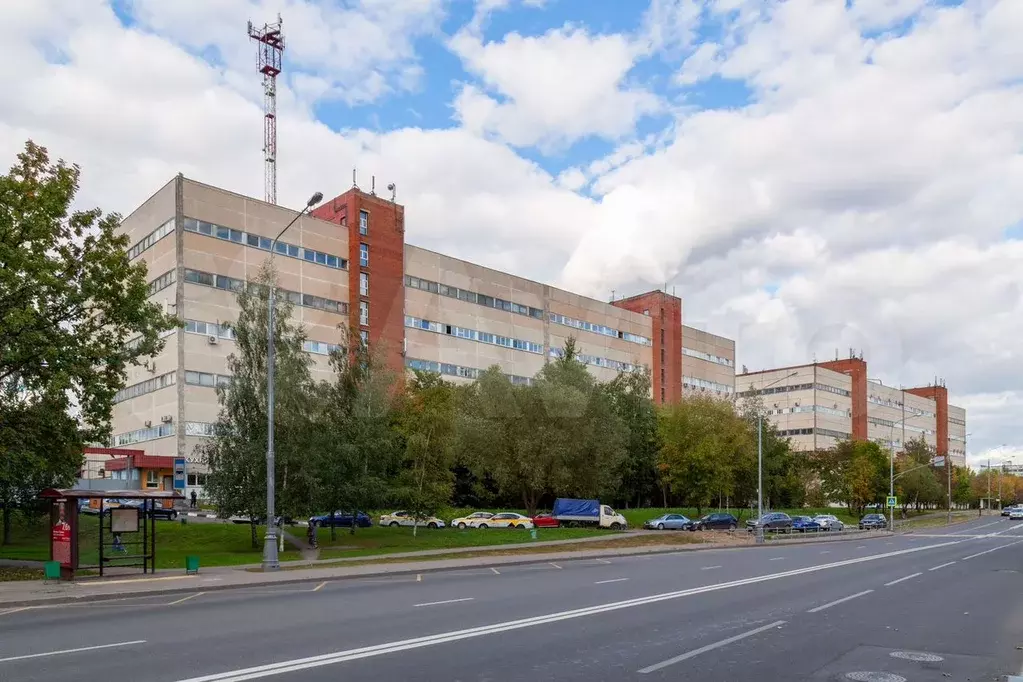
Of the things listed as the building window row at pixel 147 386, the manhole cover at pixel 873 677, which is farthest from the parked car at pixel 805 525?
the manhole cover at pixel 873 677

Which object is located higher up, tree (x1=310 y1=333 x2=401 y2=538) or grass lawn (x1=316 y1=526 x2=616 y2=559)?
tree (x1=310 y1=333 x2=401 y2=538)

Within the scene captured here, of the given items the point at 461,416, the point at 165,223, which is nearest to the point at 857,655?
the point at 461,416

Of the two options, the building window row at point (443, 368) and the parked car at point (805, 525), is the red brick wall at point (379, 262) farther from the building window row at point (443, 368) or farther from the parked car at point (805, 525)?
the parked car at point (805, 525)

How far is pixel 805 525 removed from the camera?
64625 mm

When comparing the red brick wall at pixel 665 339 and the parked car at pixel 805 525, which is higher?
the red brick wall at pixel 665 339

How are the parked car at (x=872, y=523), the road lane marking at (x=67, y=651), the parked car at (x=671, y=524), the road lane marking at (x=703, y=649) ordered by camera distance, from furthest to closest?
the parked car at (x=872, y=523), the parked car at (x=671, y=524), the road lane marking at (x=67, y=651), the road lane marking at (x=703, y=649)

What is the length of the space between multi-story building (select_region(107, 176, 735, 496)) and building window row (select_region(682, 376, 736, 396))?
15.4 ft

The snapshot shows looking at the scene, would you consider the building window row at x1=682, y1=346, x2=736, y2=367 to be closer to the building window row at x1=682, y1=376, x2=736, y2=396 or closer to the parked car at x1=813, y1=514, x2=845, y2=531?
the building window row at x1=682, y1=376, x2=736, y2=396

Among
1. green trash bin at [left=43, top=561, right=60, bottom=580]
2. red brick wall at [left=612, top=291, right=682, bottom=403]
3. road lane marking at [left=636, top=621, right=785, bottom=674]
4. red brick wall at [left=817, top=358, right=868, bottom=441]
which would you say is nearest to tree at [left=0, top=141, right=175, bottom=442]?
green trash bin at [left=43, top=561, right=60, bottom=580]

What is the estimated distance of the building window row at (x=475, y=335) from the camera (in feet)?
278

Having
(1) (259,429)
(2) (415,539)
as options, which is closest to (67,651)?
(1) (259,429)

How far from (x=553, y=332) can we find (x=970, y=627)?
84356 mm

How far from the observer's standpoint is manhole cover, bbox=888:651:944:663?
38.1ft

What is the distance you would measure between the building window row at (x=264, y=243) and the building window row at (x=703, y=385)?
55.0 m
